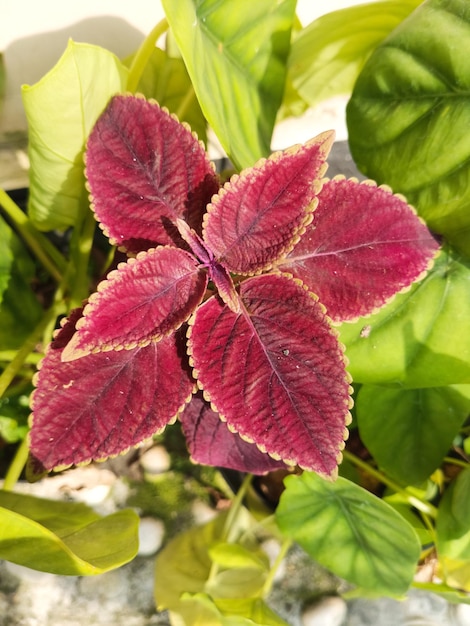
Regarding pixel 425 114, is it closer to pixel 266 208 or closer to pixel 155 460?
pixel 266 208

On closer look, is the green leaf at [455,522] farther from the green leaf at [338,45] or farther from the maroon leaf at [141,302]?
the green leaf at [338,45]

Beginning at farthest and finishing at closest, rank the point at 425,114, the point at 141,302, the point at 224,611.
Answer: the point at 224,611, the point at 425,114, the point at 141,302

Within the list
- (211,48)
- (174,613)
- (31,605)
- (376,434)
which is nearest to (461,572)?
(376,434)

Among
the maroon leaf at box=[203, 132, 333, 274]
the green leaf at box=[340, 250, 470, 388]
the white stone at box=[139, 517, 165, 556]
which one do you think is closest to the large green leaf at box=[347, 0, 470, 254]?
the green leaf at box=[340, 250, 470, 388]

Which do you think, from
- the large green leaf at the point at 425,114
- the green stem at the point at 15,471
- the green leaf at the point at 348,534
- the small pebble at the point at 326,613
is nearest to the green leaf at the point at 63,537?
the green stem at the point at 15,471

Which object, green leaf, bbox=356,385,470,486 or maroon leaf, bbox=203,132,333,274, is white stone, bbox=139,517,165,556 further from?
maroon leaf, bbox=203,132,333,274

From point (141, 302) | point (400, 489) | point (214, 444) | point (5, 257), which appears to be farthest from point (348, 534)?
point (5, 257)
